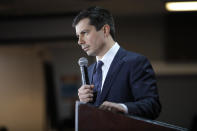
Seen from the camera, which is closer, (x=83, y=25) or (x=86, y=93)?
(x=86, y=93)

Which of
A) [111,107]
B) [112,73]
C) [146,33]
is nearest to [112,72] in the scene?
[112,73]

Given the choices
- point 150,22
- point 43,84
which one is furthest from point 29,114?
point 150,22

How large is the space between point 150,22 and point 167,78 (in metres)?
0.87

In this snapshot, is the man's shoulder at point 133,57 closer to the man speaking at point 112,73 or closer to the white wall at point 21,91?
the man speaking at point 112,73

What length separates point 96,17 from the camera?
1.31m

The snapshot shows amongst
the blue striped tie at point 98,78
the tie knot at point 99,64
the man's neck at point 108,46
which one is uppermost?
the man's neck at point 108,46

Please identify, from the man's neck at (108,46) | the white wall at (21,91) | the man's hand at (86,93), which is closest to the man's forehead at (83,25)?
the man's neck at (108,46)

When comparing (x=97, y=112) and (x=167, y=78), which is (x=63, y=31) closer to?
(x=167, y=78)

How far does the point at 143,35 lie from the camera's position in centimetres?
554

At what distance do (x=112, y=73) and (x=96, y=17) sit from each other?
207 mm

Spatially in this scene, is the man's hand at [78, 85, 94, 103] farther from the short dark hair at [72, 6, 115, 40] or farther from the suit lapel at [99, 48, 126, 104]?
the short dark hair at [72, 6, 115, 40]

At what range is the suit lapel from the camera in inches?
49.7

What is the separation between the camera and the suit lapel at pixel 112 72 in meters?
1.26

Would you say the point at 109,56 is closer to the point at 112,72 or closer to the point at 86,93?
the point at 112,72
